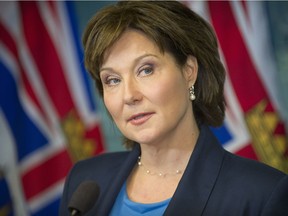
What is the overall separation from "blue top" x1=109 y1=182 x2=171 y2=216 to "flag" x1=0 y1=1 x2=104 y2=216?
1.41m

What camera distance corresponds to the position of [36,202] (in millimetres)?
2932

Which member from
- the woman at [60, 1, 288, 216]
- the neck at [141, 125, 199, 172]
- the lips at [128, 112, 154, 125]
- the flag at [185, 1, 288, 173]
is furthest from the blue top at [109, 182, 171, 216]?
the flag at [185, 1, 288, 173]

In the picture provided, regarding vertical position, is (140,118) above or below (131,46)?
below

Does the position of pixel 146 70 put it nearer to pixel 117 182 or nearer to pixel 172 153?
pixel 172 153

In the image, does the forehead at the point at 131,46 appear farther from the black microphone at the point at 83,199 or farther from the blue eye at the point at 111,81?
the black microphone at the point at 83,199

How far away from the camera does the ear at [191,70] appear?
142 centimetres

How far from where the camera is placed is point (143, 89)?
4.29ft

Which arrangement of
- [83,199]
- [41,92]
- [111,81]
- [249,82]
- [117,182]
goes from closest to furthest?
[83,199]
[111,81]
[117,182]
[249,82]
[41,92]

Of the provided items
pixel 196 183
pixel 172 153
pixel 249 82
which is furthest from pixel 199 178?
pixel 249 82

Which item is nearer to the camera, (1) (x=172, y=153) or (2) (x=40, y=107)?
(1) (x=172, y=153)

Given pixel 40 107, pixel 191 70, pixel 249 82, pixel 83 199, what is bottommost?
pixel 249 82

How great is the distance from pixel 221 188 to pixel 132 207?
29 centimetres

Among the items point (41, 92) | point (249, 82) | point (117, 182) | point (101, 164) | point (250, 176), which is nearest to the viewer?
point (250, 176)

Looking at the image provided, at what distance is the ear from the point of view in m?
1.42
